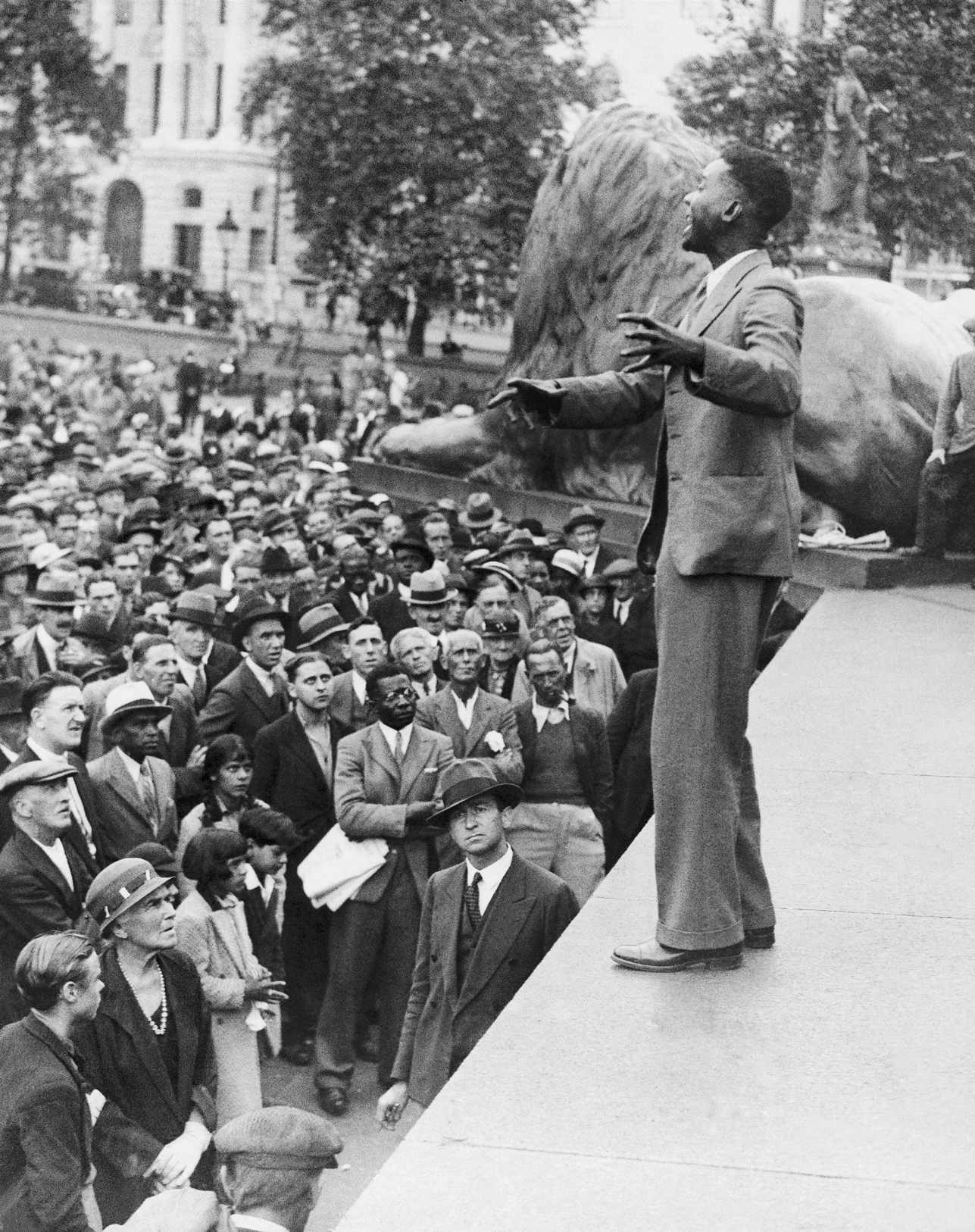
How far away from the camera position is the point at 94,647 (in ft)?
35.7

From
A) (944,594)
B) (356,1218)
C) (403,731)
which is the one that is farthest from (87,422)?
(356,1218)

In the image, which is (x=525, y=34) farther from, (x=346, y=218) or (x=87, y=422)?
(x=87, y=422)

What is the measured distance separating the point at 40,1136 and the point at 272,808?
3812 mm

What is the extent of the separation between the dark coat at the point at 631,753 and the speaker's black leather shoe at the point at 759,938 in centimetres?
404

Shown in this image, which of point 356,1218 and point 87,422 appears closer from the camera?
point 356,1218

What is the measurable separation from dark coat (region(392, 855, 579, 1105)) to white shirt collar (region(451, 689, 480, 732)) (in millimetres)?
2337

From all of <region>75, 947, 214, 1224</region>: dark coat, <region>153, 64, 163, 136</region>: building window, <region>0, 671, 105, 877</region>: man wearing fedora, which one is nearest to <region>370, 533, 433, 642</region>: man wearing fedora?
<region>0, 671, 105, 877</region>: man wearing fedora

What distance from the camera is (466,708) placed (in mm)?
9453

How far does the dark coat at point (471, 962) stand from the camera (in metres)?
6.78

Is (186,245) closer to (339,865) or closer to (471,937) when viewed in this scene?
→ (339,865)

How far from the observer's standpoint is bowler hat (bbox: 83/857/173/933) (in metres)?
Answer: 6.16

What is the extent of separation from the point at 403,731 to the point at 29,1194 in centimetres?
372

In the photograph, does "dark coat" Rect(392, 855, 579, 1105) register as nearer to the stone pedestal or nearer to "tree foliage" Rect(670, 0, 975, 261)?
the stone pedestal

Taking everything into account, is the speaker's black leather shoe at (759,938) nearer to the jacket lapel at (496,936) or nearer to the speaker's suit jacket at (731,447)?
the speaker's suit jacket at (731,447)
